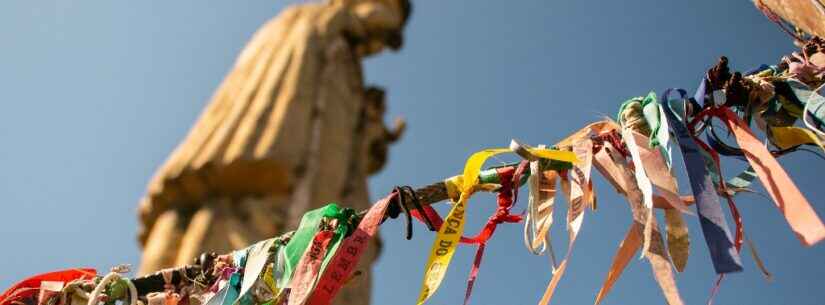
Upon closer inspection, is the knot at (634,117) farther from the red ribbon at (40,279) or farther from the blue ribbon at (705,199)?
the red ribbon at (40,279)

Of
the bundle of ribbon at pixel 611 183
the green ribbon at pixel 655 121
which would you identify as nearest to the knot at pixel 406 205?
the bundle of ribbon at pixel 611 183

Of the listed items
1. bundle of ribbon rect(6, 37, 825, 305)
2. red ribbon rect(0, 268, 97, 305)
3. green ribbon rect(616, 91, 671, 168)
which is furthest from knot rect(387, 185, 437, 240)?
red ribbon rect(0, 268, 97, 305)

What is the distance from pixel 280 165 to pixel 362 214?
200 inches

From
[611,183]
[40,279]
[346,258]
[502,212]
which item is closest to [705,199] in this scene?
[611,183]

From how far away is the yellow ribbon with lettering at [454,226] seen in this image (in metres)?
1.12

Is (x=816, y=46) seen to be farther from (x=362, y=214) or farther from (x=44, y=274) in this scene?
(x=44, y=274)

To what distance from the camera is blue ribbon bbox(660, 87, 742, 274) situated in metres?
0.94

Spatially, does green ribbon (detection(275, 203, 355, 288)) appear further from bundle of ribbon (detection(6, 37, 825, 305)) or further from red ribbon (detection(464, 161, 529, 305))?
red ribbon (detection(464, 161, 529, 305))

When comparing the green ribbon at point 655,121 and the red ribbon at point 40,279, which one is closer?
the green ribbon at point 655,121

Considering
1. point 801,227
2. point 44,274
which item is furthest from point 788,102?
point 44,274

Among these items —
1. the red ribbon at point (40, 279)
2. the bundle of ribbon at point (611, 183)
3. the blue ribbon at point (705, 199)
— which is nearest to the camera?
the blue ribbon at point (705, 199)

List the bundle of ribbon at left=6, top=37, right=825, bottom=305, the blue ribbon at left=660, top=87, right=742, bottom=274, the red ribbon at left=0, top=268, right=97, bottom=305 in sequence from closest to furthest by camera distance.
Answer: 1. the blue ribbon at left=660, top=87, right=742, bottom=274
2. the bundle of ribbon at left=6, top=37, right=825, bottom=305
3. the red ribbon at left=0, top=268, right=97, bottom=305

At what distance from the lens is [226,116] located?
6.82 meters

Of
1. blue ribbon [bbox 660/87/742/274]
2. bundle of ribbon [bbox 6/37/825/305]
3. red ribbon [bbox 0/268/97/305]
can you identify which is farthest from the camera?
red ribbon [bbox 0/268/97/305]
